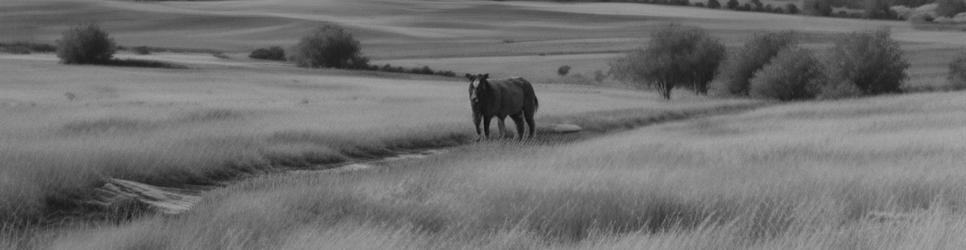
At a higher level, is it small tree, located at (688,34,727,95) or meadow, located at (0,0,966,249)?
meadow, located at (0,0,966,249)

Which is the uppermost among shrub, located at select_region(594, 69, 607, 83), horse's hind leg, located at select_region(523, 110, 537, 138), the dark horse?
the dark horse

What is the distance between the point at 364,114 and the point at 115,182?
1937 cm

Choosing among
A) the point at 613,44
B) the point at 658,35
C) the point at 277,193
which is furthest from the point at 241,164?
the point at 613,44

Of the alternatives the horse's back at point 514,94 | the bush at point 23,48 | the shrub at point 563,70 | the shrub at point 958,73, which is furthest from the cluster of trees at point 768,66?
the bush at point 23,48

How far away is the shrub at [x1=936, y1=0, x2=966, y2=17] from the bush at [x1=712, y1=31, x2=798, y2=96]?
90.2 meters

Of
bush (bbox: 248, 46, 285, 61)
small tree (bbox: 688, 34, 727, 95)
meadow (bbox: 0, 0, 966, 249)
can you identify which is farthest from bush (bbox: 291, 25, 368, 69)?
meadow (bbox: 0, 0, 966, 249)

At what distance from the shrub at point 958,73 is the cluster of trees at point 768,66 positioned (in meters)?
5.20

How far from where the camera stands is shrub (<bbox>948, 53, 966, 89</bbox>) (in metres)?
73.3

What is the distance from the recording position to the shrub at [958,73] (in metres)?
73.3

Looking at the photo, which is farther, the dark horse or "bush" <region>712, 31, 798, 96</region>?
"bush" <region>712, 31, 798, 96</region>

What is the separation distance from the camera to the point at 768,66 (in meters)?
66.9

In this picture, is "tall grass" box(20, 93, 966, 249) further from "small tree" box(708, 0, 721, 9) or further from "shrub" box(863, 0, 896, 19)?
"small tree" box(708, 0, 721, 9)

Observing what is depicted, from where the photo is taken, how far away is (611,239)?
27.2 feet

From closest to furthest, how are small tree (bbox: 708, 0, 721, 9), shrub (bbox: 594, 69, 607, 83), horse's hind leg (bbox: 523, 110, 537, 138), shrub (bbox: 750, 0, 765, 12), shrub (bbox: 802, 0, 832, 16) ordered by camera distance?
horse's hind leg (bbox: 523, 110, 537, 138), shrub (bbox: 594, 69, 607, 83), shrub (bbox: 802, 0, 832, 16), shrub (bbox: 750, 0, 765, 12), small tree (bbox: 708, 0, 721, 9)
